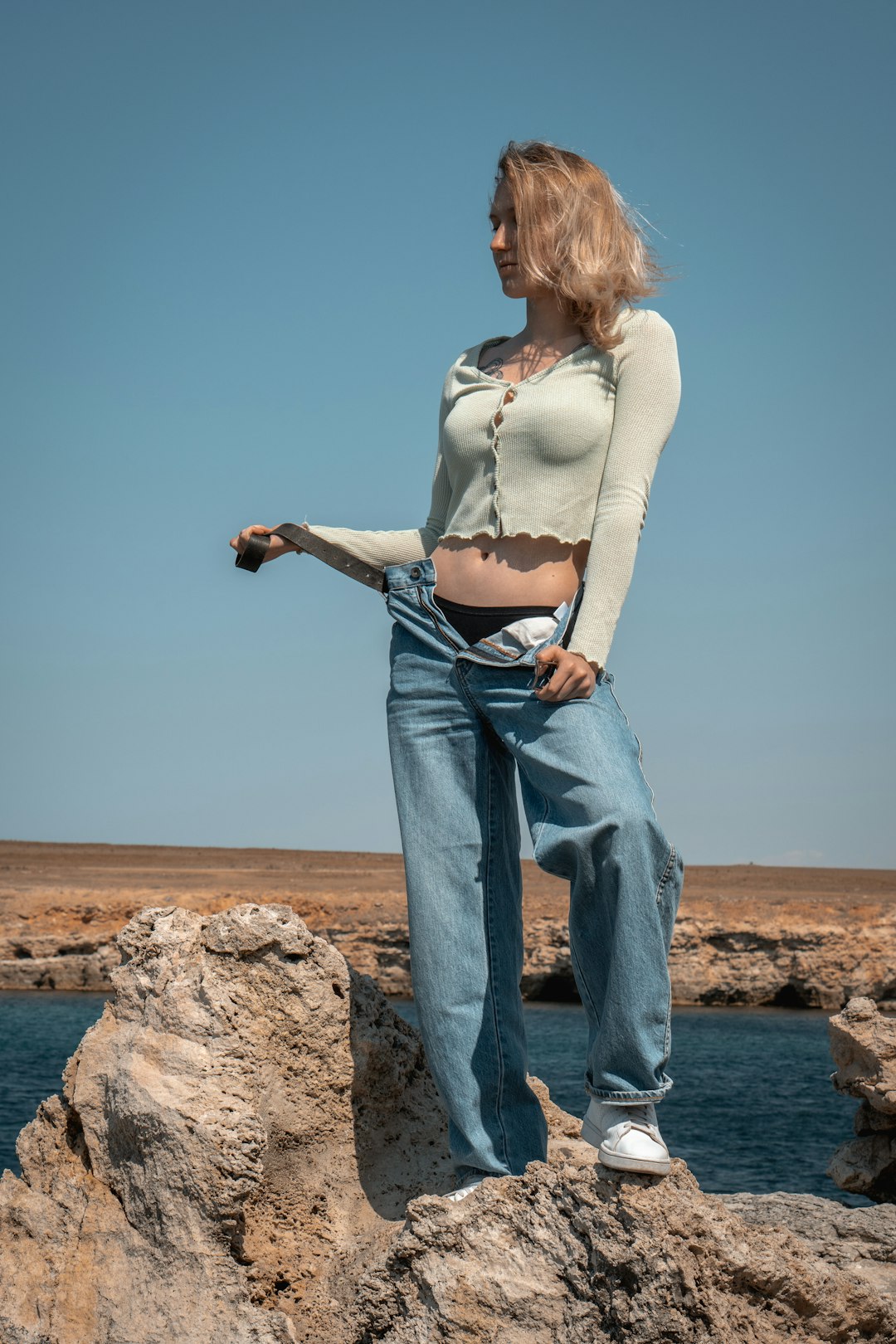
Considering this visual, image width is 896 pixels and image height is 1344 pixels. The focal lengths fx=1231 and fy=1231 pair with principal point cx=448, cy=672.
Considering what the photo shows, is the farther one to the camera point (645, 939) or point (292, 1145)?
point (292, 1145)

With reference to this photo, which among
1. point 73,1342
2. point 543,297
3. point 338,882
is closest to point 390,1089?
point 73,1342

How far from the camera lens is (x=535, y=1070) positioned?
1628 centimetres

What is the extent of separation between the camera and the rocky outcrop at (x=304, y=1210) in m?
2.51

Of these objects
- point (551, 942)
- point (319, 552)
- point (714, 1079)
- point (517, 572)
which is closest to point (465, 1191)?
point (517, 572)

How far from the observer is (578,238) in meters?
3.01

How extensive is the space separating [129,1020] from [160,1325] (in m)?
0.73

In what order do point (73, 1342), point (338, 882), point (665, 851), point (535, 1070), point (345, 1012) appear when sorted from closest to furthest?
point (665, 851), point (73, 1342), point (345, 1012), point (535, 1070), point (338, 882)

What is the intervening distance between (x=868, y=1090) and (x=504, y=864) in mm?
5003

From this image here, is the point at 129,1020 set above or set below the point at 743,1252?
above

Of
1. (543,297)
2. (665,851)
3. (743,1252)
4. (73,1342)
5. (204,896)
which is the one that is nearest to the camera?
(743,1252)

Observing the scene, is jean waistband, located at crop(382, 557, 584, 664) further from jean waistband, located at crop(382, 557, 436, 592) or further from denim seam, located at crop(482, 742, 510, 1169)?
denim seam, located at crop(482, 742, 510, 1169)

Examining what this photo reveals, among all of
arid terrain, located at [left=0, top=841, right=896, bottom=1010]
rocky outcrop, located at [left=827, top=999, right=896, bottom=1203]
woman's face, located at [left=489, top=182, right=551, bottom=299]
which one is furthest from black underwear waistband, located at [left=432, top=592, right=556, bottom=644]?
arid terrain, located at [left=0, top=841, right=896, bottom=1010]

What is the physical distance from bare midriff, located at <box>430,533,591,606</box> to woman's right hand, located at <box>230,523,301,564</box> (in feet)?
1.94

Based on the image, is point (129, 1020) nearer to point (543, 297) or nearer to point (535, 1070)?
point (543, 297)
